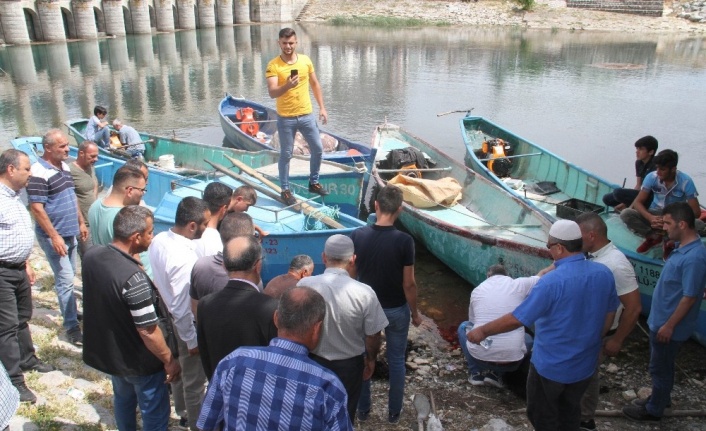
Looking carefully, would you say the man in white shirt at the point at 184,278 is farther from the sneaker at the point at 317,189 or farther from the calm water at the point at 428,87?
the sneaker at the point at 317,189

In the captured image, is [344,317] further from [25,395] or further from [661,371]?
[661,371]

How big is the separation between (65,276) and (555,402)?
4508 mm

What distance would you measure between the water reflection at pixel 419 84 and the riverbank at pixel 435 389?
10029 mm

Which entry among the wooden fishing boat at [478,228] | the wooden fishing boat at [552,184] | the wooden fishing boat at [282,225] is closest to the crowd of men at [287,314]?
the wooden fishing boat at [478,228]

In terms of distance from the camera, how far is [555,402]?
3.70 metres

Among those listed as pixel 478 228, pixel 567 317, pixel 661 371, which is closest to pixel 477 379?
pixel 661 371

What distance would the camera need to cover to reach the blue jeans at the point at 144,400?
142 inches

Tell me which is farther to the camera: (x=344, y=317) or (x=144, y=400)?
(x=144, y=400)

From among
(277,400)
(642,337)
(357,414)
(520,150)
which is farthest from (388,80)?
(277,400)

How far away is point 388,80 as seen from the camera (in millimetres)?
29172

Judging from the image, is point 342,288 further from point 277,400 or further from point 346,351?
point 277,400

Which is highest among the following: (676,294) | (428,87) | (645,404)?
(676,294)

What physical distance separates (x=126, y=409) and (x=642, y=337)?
19.1ft

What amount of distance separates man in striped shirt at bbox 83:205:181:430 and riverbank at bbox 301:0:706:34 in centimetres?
5093
